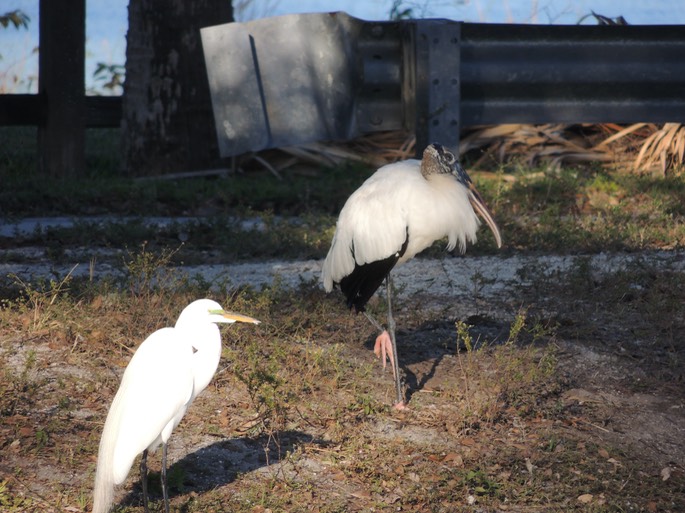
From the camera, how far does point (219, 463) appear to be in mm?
4414

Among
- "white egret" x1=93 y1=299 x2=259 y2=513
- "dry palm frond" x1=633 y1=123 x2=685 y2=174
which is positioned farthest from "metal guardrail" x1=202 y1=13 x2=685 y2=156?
"dry palm frond" x1=633 y1=123 x2=685 y2=174

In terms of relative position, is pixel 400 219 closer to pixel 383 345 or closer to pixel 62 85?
pixel 383 345

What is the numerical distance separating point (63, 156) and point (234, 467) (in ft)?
21.4

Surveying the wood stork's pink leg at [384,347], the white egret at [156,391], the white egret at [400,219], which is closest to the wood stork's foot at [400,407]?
the white egret at [400,219]

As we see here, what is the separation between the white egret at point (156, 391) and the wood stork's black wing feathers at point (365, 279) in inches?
59.1

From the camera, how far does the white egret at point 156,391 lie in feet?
12.1

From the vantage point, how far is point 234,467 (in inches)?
173

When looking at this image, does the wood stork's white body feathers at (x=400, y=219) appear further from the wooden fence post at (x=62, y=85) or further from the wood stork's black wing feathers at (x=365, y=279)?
the wooden fence post at (x=62, y=85)

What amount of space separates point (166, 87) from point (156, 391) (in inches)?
275

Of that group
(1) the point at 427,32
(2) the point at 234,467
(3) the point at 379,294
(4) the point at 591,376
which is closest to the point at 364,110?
(1) the point at 427,32

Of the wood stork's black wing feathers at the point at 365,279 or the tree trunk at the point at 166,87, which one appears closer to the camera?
the wood stork's black wing feathers at the point at 365,279

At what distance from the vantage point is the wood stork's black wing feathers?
5203 mm

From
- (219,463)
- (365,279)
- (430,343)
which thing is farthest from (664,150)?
(219,463)

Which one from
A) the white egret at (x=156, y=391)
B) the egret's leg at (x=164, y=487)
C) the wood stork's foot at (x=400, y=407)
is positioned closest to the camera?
the white egret at (x=156, y=391)
